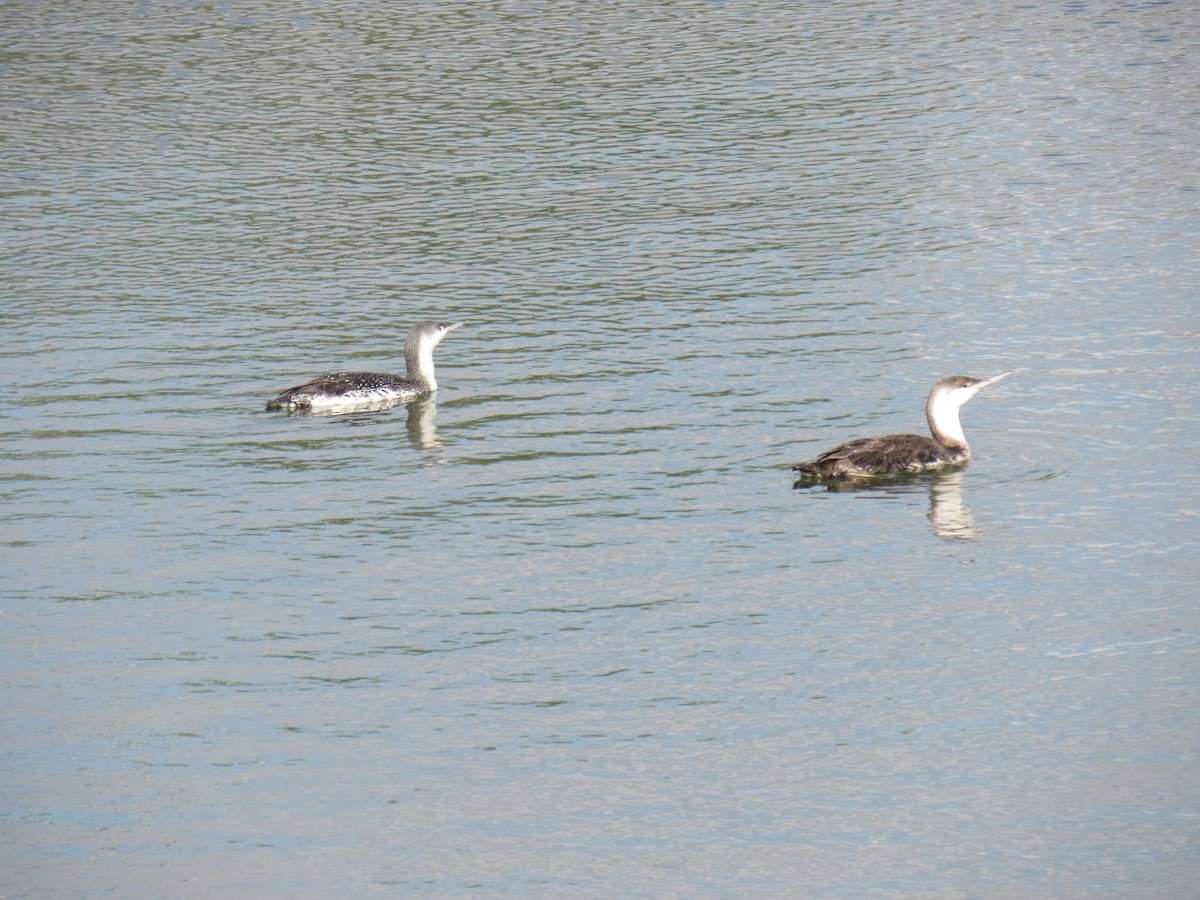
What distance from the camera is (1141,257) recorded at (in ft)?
89.9

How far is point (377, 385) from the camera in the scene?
23.2m

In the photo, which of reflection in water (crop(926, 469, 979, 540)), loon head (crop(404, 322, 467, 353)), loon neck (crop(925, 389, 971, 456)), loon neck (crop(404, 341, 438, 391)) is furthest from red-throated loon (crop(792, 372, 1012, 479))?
loon head (crop(404, 322, 467, 353))

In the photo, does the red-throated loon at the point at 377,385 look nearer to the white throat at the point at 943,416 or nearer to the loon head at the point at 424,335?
the loon head at the point at 424,335

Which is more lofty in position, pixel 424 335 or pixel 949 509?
pixel 424 335

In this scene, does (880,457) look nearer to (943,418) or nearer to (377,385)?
(943,418)

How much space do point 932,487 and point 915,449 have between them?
447 mm

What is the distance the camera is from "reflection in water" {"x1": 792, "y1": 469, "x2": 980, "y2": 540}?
719 inches

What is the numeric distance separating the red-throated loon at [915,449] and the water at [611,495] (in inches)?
12.0

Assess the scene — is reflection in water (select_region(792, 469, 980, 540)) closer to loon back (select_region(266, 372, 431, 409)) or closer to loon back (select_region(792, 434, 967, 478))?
loon back (select_region(792, 434, 967, 478))

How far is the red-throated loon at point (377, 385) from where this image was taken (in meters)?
22.6

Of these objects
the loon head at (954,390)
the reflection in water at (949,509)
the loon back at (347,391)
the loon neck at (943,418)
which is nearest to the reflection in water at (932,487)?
the reflection in water at (949,509)

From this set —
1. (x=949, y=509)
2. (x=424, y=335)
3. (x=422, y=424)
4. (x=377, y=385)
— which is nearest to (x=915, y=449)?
(x=949, y=509)

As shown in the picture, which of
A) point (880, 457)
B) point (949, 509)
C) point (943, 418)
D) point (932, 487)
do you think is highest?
point (943, 418)

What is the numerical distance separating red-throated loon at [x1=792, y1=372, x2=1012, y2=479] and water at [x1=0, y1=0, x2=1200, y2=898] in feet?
1.00
